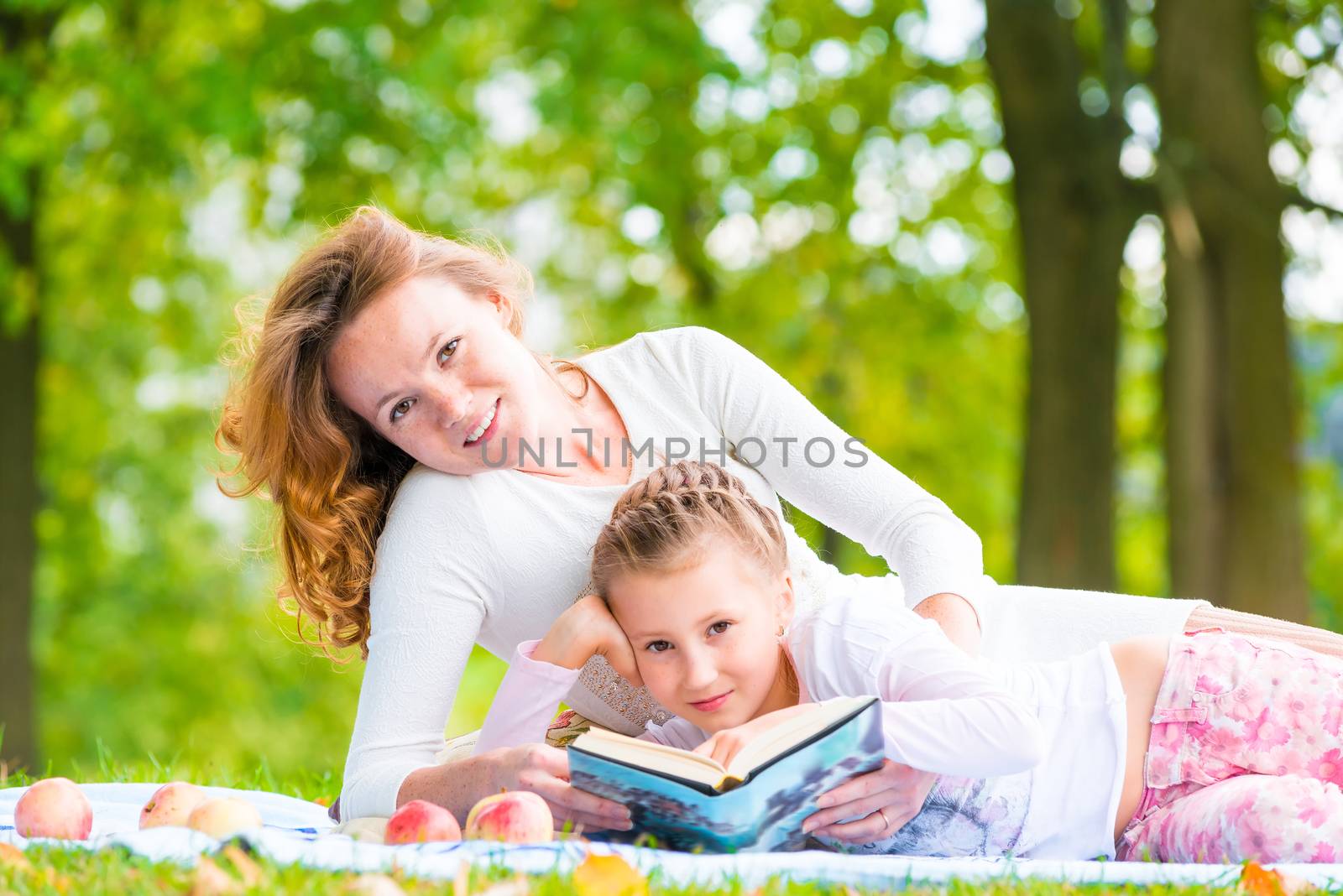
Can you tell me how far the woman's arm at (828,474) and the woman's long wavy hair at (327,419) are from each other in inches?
11.6

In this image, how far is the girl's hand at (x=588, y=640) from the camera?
8.61 feet

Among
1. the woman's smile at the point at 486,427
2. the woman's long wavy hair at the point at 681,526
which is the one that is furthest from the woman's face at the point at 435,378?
the woman's long wavy hair at the point at 681,526

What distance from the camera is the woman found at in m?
2.86

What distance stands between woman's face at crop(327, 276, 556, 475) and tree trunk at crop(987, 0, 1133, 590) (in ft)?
16.1

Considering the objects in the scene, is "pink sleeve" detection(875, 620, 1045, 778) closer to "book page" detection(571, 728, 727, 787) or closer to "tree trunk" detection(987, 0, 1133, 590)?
"book page" detection(571, 728, 727, 787)

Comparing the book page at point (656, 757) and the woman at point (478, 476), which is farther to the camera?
the woman at point (478, 476)

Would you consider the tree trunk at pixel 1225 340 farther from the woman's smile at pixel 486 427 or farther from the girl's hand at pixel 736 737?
the girl's hand at pixel 736 737

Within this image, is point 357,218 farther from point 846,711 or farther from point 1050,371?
point 1050,371

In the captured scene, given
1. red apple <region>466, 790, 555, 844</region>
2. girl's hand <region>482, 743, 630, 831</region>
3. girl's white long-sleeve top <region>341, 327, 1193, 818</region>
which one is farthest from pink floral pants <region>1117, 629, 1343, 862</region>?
red apple <region>466, 790, 555, 844</region>

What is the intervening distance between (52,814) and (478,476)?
3.43ft

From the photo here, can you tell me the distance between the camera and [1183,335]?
718cm

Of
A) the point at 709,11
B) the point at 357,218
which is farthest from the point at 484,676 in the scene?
the point at 357,218

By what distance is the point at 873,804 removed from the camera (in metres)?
2.40

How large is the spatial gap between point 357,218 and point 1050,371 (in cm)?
509
